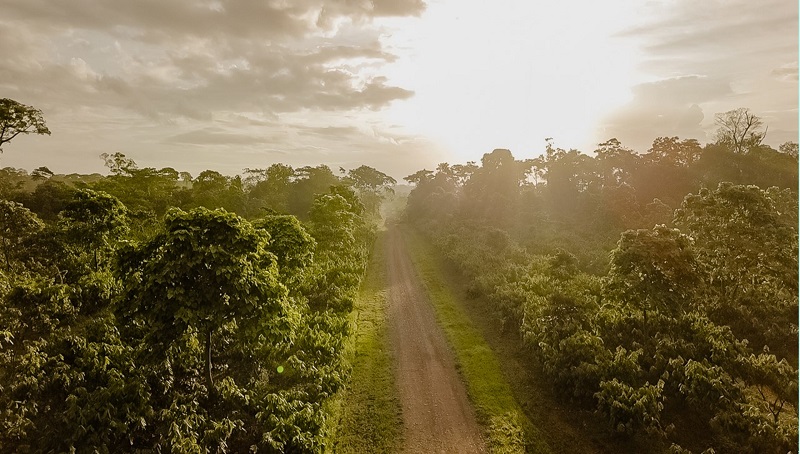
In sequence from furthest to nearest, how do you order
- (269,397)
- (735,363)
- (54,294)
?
(54,294)
(735,363)
(269,397)

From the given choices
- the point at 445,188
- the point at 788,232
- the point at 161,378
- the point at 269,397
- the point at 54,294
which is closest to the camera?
the point at 269,397

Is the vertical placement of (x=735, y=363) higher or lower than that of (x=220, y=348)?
higher

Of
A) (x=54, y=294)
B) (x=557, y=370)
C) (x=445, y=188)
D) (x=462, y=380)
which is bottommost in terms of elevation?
(x=462, y=380)

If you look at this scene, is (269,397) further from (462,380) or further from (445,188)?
(445,188)

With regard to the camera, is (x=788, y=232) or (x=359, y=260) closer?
(x=788, y=232)

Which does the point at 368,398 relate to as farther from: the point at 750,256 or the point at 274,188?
the point at 274,188

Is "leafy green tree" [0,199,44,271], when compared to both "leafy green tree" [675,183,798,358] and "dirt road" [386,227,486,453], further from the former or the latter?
"leafy green tree" [675,183,798,358]

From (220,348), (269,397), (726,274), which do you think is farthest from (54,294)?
(726,274)
